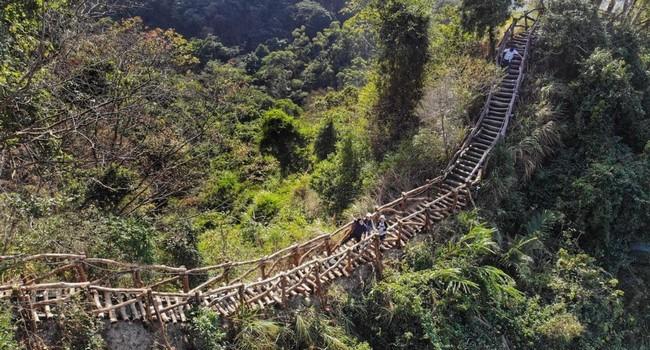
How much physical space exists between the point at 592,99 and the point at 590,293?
616 cm

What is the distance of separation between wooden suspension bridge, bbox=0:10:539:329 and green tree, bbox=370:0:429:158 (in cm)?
251

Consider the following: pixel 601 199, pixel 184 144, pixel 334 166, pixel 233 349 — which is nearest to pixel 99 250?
pixel 233 349

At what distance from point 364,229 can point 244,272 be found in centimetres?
297

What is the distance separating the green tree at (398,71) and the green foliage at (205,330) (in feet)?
28.8

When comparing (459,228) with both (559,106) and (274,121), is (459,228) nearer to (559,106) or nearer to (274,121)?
(559,106)

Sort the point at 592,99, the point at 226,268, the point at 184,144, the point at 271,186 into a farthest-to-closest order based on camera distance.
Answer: the point at 271,186
the point at 184,144
the point at 592,99
the point at 226,268

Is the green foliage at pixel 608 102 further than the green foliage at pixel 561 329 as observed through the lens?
Yes

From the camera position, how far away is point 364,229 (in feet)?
34.8

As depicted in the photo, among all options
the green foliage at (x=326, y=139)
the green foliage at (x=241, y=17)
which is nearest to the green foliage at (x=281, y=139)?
the green foliage at (x=326, y=139)

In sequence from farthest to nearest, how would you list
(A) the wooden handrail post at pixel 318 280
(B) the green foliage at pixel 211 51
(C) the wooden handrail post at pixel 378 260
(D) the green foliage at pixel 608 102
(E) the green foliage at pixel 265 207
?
(B) the green foliage at pixel 211 51 → (E) the green foliage at pixel 265 207 → (D) the green foliage at pixel 608 102 → (C) the wooden handrail post at pixel 378 260 → (A) the wooden handrail post at pixel 318 280

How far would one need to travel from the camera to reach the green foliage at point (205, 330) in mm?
7902

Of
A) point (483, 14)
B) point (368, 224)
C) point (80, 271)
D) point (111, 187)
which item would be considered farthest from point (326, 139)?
point (80, 271)

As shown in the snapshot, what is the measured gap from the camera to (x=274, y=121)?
77.6 ft

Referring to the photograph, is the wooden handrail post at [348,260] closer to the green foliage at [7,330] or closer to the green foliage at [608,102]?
the green foliage at [7,330]
